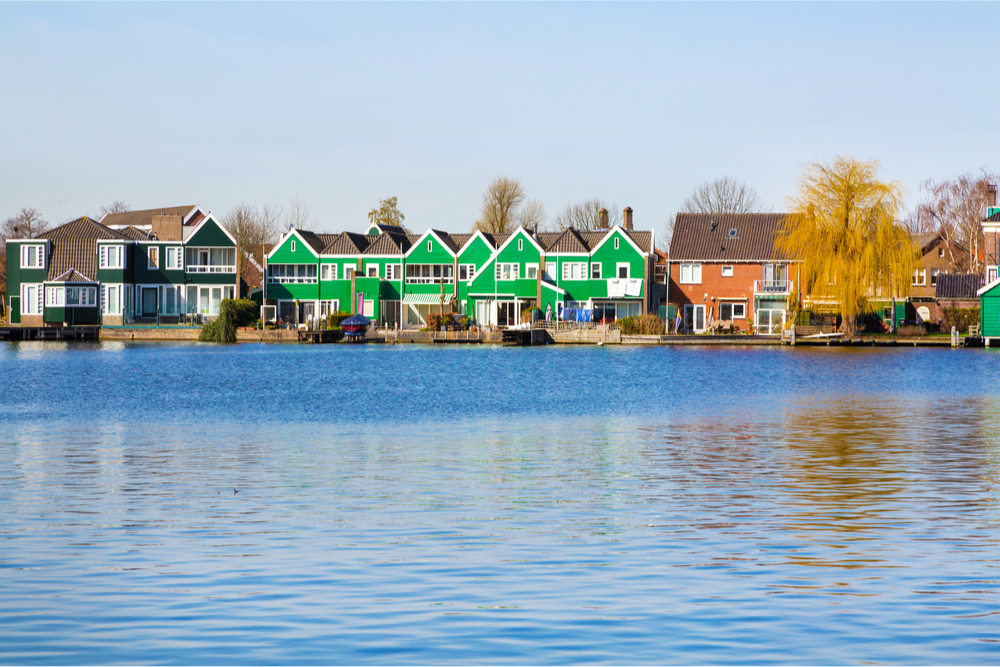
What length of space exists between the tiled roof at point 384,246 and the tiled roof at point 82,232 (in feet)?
70.5

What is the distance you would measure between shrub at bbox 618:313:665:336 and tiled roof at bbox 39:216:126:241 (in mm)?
44544

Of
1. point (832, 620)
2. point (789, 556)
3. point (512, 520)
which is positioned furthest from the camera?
point (512, 520)

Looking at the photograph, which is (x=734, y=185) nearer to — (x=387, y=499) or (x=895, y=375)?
(x=895, y=375)

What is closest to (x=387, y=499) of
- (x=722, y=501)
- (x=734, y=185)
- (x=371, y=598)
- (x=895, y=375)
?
(x=722, y=501)

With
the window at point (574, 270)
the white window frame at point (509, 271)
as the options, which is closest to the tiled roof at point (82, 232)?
the white window frame at point (509, 271)

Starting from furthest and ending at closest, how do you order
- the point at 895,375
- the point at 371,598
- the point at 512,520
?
the point at 895,375 < the point at 512,520 < the point at 371,598

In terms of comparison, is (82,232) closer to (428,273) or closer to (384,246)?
(384,246)

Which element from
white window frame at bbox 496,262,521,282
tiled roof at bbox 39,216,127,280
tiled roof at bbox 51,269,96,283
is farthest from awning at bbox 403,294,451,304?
tiled roof at bbox 51,269,96,283

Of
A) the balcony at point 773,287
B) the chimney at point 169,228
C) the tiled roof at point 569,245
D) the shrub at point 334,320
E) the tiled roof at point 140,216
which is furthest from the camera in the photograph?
the tiled roof at point 140,216

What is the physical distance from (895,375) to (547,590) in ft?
140

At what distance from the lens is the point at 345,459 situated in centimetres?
2033

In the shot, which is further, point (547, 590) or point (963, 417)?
point (963, 417)

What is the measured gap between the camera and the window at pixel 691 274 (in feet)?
299

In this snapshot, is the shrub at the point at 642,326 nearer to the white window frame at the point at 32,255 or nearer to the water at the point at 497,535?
the white window frame at the point at 32,255
